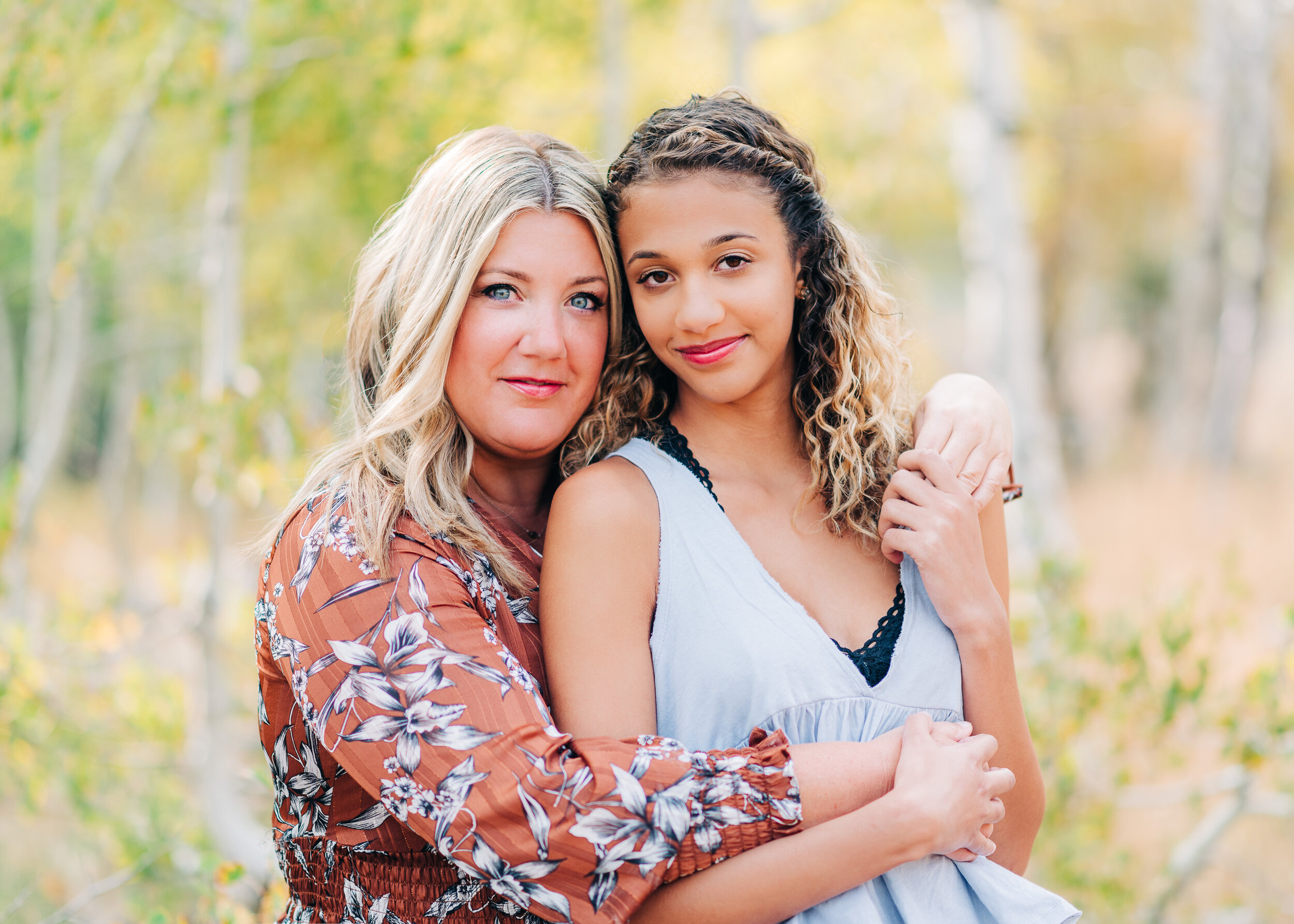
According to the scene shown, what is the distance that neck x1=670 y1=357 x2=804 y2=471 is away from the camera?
2189mm

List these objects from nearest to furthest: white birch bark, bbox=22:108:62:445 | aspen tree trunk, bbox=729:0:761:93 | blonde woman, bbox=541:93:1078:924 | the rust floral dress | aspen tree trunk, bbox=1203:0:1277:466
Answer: the rust floral dress
blonde woman, bbox=541:93:1078:924
aspen tree trunk, bbox=729:0:761:93
white birch bark, bbox=22:108:62:445
aspen tree trunk, bbox=1203:0:1277:466

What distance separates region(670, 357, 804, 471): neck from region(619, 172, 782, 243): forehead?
0.35m

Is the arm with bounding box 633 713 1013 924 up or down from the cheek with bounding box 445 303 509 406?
down

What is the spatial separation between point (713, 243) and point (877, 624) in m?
0.78

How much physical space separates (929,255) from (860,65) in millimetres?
10039

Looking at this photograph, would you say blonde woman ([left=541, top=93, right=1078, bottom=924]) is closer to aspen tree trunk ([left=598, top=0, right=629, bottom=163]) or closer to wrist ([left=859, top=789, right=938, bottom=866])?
wrist ([left=859, top=789, right=938, bottom=866])

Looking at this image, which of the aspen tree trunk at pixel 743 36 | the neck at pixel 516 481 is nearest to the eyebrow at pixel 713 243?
the neck at pixel 516 481

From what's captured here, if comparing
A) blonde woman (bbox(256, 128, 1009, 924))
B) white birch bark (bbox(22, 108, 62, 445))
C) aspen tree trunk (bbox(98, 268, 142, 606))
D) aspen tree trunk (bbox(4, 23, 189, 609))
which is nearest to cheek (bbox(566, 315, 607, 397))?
blonde woman (bbox(256, 128, 1009, 924))

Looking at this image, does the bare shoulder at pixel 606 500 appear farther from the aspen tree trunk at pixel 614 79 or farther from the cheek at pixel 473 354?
the aspen tree trunk at pixel 614 79

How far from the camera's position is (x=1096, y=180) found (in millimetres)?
14203

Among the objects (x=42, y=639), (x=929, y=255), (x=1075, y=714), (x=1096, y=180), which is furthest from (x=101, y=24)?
(x=929, y=255)

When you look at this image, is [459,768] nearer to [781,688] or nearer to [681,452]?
[781,688]

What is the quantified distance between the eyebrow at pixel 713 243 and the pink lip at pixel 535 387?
29 centimetres

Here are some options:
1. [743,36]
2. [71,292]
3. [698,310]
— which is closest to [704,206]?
[698,310]
